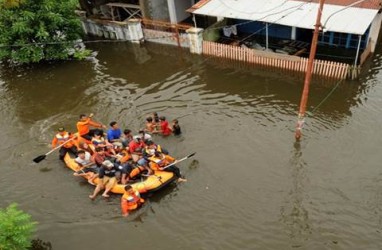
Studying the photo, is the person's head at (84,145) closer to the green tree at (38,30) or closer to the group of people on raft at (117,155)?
the group of people on raft at (117,155)

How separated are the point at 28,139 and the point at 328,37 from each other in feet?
52.1

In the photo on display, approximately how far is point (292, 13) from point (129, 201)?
12.6m

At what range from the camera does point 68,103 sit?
1973 centimetres

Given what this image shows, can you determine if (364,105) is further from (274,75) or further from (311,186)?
(311,186)

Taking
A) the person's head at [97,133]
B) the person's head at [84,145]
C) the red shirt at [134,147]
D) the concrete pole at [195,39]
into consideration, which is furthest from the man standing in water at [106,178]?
the concrete pole at [195,39]

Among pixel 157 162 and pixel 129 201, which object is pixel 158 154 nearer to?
pixel 157 162

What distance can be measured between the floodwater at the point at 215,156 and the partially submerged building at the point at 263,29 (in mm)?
820

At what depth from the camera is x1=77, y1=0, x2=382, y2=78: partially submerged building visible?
61.9ft

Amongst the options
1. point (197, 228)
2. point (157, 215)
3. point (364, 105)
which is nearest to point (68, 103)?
point (157, 215)

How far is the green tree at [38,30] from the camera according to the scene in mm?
20344

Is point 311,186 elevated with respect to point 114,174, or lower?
lower

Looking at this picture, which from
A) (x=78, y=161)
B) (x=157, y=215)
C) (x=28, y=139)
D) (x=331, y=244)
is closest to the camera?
(x=331, y=244)

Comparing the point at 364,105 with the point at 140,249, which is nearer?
the point at 140,249

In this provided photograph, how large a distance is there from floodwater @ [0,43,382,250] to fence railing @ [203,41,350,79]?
1.71 ft
